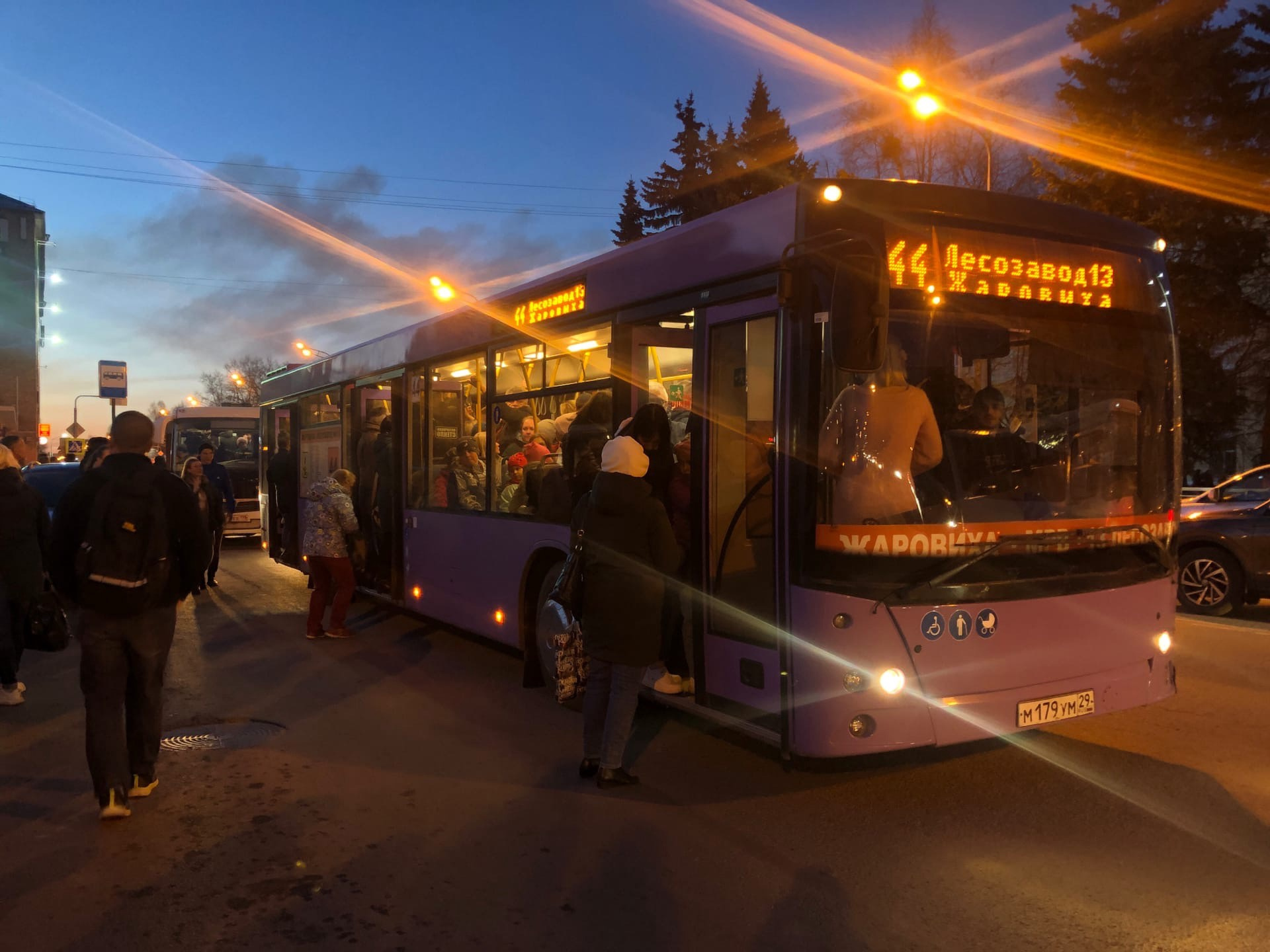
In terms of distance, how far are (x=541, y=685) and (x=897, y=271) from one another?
3833mm

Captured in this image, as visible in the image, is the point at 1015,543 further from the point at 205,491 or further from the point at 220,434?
the point at 220,434

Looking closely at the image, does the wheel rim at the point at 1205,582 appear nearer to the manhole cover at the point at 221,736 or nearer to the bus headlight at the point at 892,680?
the bus headlight at the point at 892,680

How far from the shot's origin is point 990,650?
16.2 feet

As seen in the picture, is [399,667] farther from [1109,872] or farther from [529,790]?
[1109,872]

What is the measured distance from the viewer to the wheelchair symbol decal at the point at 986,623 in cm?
489

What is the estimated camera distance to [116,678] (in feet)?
16.6

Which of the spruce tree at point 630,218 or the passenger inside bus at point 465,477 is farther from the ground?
the spruce tree at point 630,218

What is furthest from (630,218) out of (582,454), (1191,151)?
(582,454)

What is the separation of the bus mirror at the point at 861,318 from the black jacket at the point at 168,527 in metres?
3.18

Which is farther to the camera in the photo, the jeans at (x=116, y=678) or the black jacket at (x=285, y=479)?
the black jacket at (x=285, y=479)

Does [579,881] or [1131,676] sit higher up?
[1131,676]

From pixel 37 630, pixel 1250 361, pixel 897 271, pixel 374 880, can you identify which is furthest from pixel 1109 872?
pixel 1250 361

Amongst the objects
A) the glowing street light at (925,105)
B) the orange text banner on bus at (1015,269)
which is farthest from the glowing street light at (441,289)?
the orange text banner on bus at (1015,269)

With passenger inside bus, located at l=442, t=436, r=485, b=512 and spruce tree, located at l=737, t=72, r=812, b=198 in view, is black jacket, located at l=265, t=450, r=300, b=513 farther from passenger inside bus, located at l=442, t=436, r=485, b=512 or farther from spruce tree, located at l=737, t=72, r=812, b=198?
spruce tree, located at l=737, t=72, r=812, b=198
